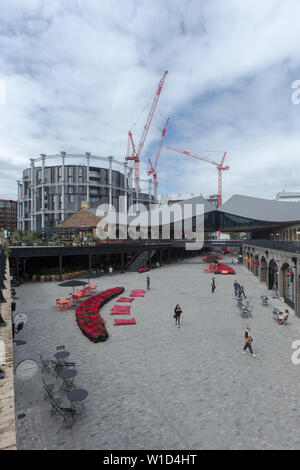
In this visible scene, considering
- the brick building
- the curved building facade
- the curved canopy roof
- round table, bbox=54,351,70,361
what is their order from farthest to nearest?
the brick building
the curved building facade
the curved canopy roof
round table, bbox=54,351,70,361

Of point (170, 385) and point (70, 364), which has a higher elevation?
point (70, 364)

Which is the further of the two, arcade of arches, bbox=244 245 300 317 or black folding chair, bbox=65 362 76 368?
arcade of arches, bbox=244 245 300 317

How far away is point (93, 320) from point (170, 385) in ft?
26.0

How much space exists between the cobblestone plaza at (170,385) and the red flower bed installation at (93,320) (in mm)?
430

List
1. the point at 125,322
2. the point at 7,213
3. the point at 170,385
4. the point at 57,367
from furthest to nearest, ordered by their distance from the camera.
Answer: the point at 7,213 < the point at 125,322 < the point at 57,367 < the point at 170,385

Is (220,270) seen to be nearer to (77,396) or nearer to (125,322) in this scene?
(125,322)

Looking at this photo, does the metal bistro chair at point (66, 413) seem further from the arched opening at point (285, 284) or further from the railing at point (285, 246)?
the arched opening at point (285, 284)

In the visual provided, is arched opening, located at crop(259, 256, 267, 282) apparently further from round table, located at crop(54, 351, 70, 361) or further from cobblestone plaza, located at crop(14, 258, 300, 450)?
round table, located at crop(54, 351, 70, 361)

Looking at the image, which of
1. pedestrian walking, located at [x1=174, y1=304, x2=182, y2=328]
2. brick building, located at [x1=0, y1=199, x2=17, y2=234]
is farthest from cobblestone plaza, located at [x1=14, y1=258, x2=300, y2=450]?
brick building, located at [x1=0, y1=199, x2=17, y2=234]

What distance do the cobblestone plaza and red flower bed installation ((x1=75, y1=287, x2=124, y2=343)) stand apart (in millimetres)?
430

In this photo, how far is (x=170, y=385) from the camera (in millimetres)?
10125

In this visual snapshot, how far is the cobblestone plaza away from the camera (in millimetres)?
7512

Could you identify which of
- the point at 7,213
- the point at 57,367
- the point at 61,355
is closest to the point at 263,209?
the point at 61,355
